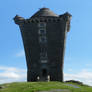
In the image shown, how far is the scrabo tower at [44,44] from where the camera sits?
54062 mm

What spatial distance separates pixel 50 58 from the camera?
5422 cm

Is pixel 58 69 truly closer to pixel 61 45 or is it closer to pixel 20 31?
pixel 61 45

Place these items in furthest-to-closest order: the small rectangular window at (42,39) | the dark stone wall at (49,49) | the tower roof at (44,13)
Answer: the tower roof at (44,13)
the small rectangular window at (42,39)
the dark stone wall at (49,49)

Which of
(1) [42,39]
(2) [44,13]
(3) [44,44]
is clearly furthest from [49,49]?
(2) [44,13]

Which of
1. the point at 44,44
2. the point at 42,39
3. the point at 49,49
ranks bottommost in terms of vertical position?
the point at 49,49

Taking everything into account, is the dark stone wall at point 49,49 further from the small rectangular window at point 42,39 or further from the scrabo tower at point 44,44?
the small rectangular window at point 42,39

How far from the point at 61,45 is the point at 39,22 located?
911 centimetres

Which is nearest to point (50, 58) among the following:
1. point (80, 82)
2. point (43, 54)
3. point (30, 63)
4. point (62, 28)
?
point (43, 54)

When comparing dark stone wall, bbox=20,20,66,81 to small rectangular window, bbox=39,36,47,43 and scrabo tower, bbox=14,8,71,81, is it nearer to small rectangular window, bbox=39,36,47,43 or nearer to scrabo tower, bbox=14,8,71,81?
scrabo tower, bbox=14,8,71,81

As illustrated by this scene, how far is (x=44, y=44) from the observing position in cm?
5512

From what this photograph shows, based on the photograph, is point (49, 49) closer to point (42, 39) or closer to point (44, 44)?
point (44, 44)

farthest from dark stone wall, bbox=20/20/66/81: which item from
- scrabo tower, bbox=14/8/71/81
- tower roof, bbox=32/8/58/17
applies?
tower roof, bbox=32/8/58/17

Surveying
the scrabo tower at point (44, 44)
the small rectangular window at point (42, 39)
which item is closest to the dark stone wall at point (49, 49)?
the scrabo tower at point (44, 44)

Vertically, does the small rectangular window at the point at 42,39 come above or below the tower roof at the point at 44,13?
below
